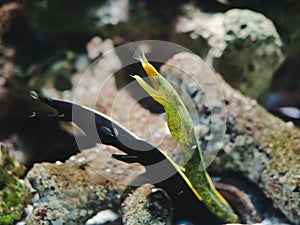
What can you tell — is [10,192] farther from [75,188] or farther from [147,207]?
[147,207]

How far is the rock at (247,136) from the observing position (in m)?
2.53

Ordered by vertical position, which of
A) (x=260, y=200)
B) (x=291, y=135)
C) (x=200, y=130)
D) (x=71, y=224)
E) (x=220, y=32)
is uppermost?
(x=220, y=32)

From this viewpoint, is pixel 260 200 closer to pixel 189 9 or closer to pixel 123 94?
pixel 123 94

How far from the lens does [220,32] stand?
10.6 feet

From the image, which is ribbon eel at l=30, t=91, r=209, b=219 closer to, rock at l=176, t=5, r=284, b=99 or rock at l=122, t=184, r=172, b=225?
rock at l=122, t=184, r=172, b=225

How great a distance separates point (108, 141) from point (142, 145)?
22 centimetres

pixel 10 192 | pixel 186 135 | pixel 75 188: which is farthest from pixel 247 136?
pixel 10 192

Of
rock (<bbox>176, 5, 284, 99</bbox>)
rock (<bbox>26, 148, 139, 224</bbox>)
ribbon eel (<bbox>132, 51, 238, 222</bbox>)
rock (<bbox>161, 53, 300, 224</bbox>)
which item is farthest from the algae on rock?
rock (<bbox>176, 5, 284, 99</bbox>)

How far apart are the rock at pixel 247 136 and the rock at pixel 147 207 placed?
62 cm

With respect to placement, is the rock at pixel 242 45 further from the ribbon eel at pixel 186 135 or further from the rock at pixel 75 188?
the rock at pixel 75 188

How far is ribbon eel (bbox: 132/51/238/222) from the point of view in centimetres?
192

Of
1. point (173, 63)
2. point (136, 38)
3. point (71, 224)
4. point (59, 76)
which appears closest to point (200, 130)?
point (173, 63)

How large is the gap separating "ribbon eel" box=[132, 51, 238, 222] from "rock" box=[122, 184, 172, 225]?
234 mm

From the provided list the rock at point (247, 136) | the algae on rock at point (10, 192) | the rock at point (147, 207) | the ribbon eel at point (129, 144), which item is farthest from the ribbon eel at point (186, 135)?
the algae on rock at point (10, 192)
